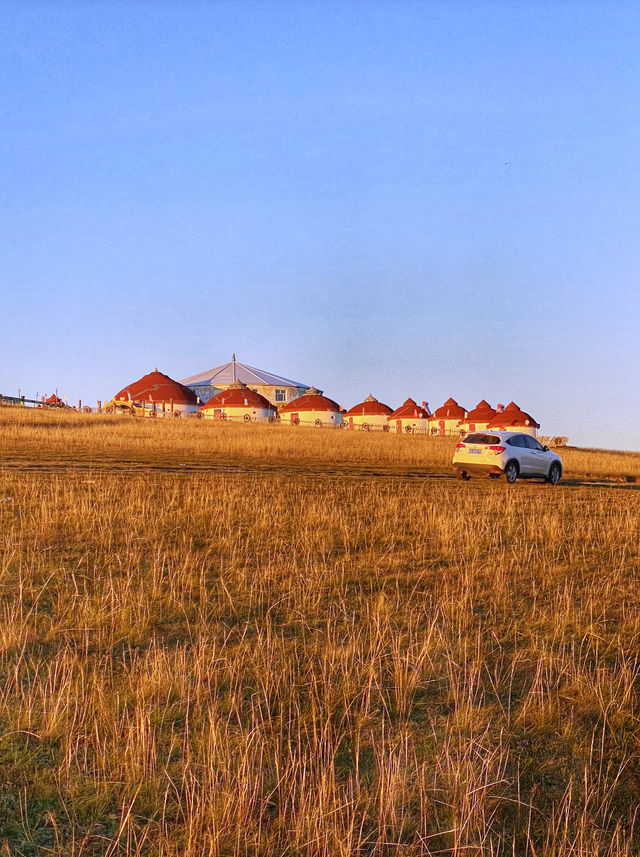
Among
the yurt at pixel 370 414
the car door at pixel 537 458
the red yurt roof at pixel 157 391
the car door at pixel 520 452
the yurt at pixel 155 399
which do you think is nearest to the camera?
the car door at pixel 520 452

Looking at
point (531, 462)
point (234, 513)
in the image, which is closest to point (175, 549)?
point (234, 513)

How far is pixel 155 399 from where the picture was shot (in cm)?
7956

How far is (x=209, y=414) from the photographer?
257 feet

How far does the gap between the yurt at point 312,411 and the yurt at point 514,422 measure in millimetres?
17671

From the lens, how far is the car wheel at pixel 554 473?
2238cm

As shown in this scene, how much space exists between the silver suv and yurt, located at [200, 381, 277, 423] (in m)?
53.6

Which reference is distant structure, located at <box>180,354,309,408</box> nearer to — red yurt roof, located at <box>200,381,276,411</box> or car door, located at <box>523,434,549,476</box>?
red yurt roof, located at <box>200,381,276,411</box>

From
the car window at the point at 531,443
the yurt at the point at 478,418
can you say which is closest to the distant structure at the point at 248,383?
the yurt at the point at 478,418

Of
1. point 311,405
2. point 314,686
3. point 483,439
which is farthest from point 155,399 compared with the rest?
point 314,686

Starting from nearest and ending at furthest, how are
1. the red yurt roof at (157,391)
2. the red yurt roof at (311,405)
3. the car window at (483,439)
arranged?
1. the car window at (483,439)
2. the red yurt roof at (157,391)
3. the red yurt roof at (311,405)

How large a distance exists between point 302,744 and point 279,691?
2.09ft

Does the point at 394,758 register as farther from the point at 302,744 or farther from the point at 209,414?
the point at 209,414

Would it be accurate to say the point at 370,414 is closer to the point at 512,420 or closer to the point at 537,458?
the point at 512,420

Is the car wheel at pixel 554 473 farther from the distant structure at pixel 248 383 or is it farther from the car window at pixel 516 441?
the distant structure at pixel 248 383
